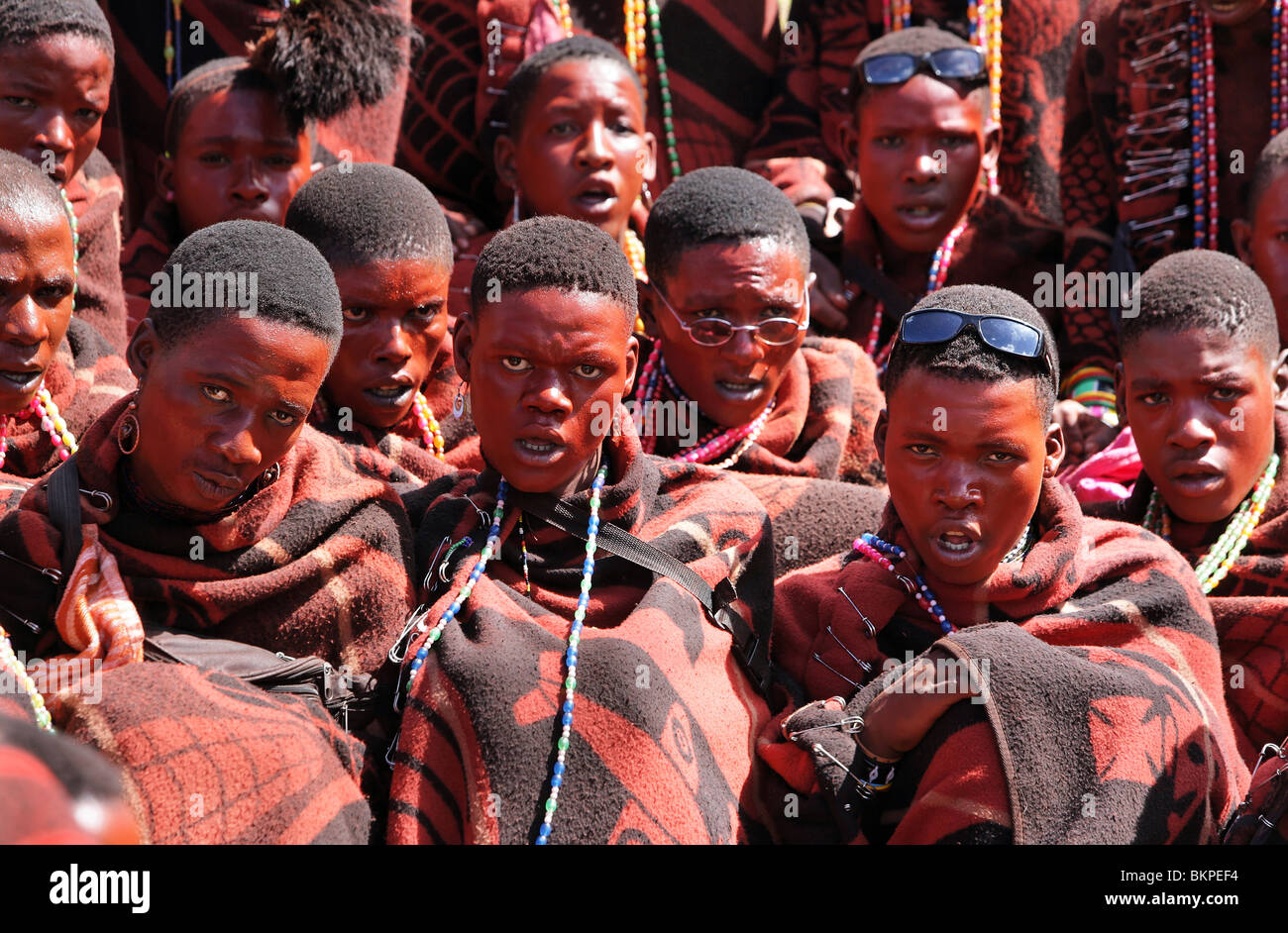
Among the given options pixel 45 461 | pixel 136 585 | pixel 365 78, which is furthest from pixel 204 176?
pixel 136 585

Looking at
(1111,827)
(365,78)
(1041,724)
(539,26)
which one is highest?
(539,26)

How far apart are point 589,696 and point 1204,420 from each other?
1778 mm

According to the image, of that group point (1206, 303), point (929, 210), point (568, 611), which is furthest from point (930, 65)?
point (568, 611)

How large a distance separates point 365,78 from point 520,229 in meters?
1.45

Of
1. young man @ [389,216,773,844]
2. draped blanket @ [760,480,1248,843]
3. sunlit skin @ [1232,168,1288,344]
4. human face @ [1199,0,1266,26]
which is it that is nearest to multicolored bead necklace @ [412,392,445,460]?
young man @ [389,216,773,844]

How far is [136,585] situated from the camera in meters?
2.89

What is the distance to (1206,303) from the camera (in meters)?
3.63

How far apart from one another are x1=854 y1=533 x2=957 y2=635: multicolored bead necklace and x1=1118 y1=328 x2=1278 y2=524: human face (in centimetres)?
86

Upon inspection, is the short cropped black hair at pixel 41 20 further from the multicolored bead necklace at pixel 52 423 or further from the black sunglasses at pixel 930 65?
the black sunglasses at pixel 930 65

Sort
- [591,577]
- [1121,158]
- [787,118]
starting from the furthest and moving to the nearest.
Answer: [787,118] < [1121,158] < [591,577]

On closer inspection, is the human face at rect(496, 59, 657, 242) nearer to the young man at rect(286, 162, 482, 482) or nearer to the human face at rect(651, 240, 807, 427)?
the human face at rect(651, 240, 807, 427)

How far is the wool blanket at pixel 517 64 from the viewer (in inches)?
211

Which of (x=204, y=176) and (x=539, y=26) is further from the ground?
(x=539, y=26)

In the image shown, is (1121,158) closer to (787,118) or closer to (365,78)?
(787,118)
